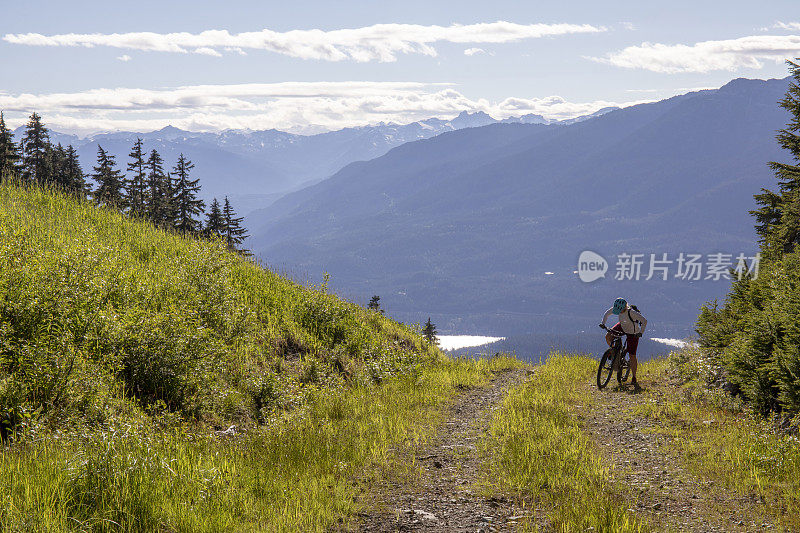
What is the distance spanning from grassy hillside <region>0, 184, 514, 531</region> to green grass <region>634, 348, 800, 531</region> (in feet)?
14.1

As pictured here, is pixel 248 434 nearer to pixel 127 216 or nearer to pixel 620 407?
pixel 620 407

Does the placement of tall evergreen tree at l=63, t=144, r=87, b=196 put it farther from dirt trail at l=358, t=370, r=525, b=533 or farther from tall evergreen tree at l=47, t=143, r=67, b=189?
dirt trail at l=358, t=370, r=525, b=533

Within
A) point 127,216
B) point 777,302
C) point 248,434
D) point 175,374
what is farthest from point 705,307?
point 127,216

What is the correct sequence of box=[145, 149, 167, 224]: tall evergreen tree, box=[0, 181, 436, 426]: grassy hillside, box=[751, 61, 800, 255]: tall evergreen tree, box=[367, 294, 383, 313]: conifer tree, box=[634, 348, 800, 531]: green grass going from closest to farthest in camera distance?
1. box=[634, 348, 800, 531]: green grass
2. box=[0, 181, 436, 426]: grassy hillside
3. box=[751, 61, 800, 255]: tall evergreen tree
4. box=[367, 294, 383, 313]: conifer tree
5. box=[145, 149, 167, 224]: tall evergreen tree

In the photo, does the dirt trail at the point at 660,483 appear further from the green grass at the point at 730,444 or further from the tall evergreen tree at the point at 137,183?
the tall evergreen tree at the point at 137,183

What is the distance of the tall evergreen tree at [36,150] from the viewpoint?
162ft

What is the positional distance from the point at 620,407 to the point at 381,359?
255 inches

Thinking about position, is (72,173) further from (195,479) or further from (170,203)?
(195,479)

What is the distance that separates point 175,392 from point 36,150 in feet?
176

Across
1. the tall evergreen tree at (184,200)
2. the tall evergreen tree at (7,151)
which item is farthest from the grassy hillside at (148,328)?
the tall evergreen tree at (184,200)

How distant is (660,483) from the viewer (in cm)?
705

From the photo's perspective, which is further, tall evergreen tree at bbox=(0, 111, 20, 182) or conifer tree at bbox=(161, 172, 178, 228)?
conifer tree at bbox=(161, 172, 178, 228)

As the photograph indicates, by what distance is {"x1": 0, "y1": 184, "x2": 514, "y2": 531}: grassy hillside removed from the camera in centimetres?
530

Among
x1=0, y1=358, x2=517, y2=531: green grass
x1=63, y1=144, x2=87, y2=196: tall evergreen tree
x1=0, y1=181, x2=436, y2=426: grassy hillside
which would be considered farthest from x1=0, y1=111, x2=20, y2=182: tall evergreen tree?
x1=0, y1=358, x2=517, y2=531: green grass
